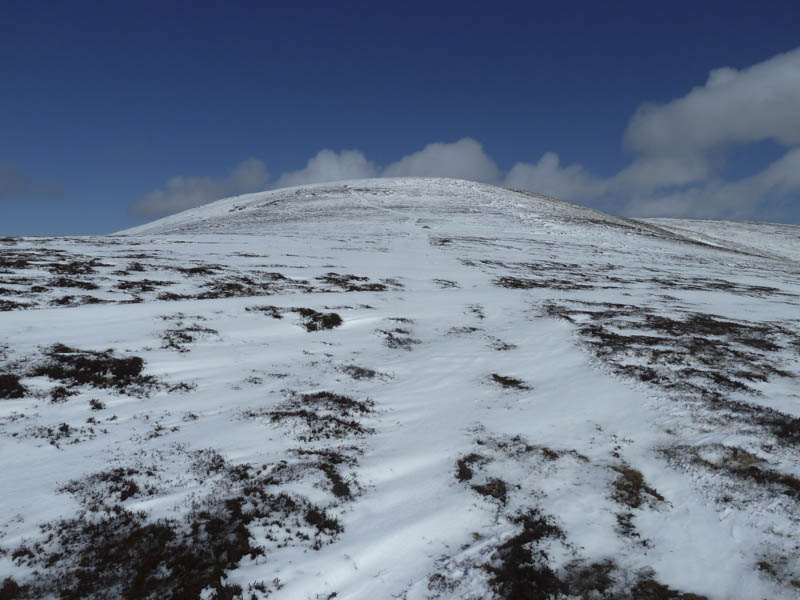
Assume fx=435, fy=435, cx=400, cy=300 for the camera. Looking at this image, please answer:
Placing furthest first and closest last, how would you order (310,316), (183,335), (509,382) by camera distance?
(310,316)
(183,335)
(509,382)

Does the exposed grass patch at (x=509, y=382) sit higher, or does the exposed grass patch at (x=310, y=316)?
the exposed grass patch at (x=310, y=316)

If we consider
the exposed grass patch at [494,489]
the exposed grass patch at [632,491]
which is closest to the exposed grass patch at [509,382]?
the exposed grass patch at [632,491]

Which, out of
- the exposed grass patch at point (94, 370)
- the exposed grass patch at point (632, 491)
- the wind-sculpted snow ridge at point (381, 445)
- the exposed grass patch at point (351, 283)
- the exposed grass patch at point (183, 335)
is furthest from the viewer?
the exposed grass patch at point (351, 283)

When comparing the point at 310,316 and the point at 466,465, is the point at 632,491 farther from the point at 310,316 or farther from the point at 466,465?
the point at 310,316

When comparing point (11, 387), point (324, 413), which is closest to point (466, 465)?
point (324, 413)

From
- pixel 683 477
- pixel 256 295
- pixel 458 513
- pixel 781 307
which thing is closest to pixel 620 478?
pixel 683 477

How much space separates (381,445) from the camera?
353 inches

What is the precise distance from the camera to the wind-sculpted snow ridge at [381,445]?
18.9ft

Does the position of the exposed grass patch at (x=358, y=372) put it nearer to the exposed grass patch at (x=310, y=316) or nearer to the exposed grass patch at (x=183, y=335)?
the exposed grass patch at (x=310, y=316)

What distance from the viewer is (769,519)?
6688 mm

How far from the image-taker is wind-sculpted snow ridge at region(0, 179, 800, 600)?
18.9ft

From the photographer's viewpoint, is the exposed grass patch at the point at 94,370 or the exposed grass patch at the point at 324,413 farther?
the exposed grass patch at the point at 94,370

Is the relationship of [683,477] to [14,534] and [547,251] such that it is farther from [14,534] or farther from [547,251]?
[547,251]

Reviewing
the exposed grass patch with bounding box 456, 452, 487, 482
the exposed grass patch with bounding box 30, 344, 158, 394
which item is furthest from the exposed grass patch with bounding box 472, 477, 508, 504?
the exposed grass patch with bounding box 30, 344, 158, 394
